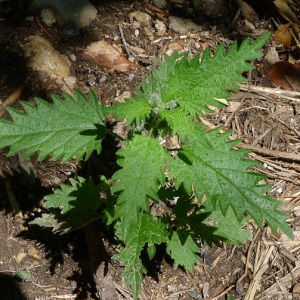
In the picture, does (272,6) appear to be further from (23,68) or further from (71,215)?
(71,215)

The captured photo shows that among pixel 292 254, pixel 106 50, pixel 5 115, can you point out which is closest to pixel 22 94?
pixel 5 115

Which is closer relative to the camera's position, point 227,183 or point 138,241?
point 227,183

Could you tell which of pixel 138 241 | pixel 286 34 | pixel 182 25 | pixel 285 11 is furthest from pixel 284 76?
pixel 138 241

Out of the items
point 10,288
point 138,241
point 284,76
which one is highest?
point 284,76

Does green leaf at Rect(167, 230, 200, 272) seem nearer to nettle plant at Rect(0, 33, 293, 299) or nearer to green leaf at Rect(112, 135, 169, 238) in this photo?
nettle plant at Rect(0, 33, 293, 299)

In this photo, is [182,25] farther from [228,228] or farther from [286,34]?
[228,228]

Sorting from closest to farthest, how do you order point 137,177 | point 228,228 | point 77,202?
1. point 137,177
2. point 77,202
3. point 228,228
